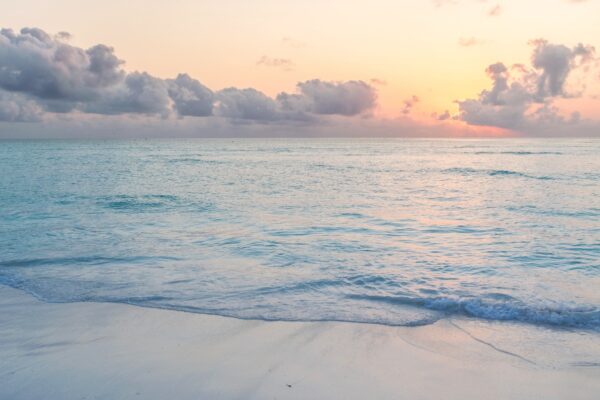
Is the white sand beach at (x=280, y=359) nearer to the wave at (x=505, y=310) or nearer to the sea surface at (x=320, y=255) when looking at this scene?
the wave at (x=505, y=310)

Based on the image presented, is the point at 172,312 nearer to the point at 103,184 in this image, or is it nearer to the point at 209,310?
the point at 209,310

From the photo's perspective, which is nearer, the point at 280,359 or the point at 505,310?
the point at 280,359

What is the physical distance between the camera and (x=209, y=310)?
25.7 feet

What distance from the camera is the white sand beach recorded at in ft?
16.8

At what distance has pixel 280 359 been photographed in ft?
19.2

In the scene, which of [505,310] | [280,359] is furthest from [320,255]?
[280,359]

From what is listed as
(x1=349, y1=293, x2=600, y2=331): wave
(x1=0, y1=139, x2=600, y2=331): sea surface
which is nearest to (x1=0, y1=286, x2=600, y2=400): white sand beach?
(x1=349, y1=293, x2=600, y2=331): wave

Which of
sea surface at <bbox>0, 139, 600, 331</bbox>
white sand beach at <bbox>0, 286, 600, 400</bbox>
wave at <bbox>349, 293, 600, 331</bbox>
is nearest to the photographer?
white sand beach at <bbox>0, 286, 600, 400</bbox>

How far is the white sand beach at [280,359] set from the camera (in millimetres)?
5121

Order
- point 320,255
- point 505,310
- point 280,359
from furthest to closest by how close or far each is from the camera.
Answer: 1. point 320,255
2. point 505,310
3. point 280,359

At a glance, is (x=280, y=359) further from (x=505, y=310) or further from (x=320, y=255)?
(x=320, y=255)

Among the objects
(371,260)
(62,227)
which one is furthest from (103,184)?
(371,260)

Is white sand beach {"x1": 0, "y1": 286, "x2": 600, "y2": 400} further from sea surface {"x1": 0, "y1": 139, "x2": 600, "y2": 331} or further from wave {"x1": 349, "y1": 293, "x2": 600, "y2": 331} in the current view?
sea surface {"x1": 0, "y1": 139, "x2": 600, "y2": 331}

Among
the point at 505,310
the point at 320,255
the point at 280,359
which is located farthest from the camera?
the point at 320,255
